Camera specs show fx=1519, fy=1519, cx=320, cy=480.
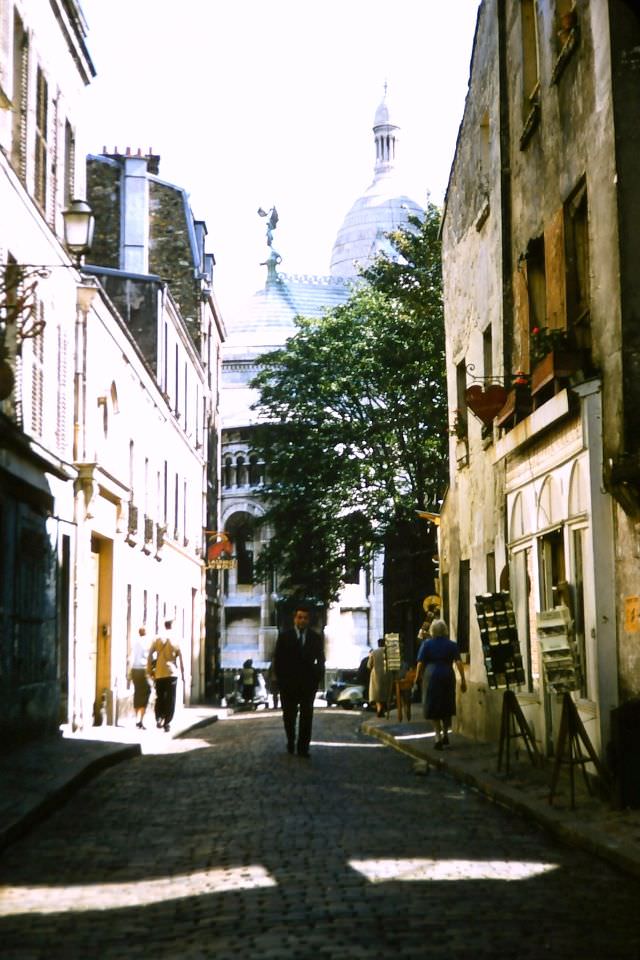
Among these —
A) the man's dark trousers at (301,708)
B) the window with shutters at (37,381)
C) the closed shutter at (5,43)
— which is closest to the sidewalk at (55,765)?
the man's dark trousers at (301,708)

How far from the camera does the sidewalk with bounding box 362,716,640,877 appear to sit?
959 centimetres

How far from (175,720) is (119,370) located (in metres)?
7.34

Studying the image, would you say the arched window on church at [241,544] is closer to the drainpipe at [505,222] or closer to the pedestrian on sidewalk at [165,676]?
the pedestrian on sidewalk at [165,676]

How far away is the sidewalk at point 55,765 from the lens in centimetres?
1126

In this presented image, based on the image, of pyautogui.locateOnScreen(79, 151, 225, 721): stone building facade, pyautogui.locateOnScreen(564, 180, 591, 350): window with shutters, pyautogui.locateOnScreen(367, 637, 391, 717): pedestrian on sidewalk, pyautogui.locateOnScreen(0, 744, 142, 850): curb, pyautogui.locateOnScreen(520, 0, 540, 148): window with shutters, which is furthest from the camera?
pyautogui.locateOnScreen(367, 637, 391, 717): pedestrian on sidewalk

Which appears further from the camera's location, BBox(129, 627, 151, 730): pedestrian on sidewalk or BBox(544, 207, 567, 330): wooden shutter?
BBox(129, 627, 151, 730): pedestrian on sidewalk

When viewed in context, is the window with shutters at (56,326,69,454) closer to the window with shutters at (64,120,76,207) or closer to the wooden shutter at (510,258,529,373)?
the window with shutters at (64,120,76,207)

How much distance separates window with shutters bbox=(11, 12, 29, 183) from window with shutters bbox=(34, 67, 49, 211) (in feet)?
3.11

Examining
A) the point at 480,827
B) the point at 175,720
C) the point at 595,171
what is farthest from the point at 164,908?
the point at 175,720

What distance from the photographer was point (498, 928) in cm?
691

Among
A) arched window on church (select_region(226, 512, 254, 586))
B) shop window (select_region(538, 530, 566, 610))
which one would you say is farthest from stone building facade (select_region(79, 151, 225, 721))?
arched window on church (select_region(226, 512, 254, 586))

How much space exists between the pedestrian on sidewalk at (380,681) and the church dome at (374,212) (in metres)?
91.9

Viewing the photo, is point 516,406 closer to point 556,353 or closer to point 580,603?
point 556,353

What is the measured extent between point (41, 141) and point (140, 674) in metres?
10.2
